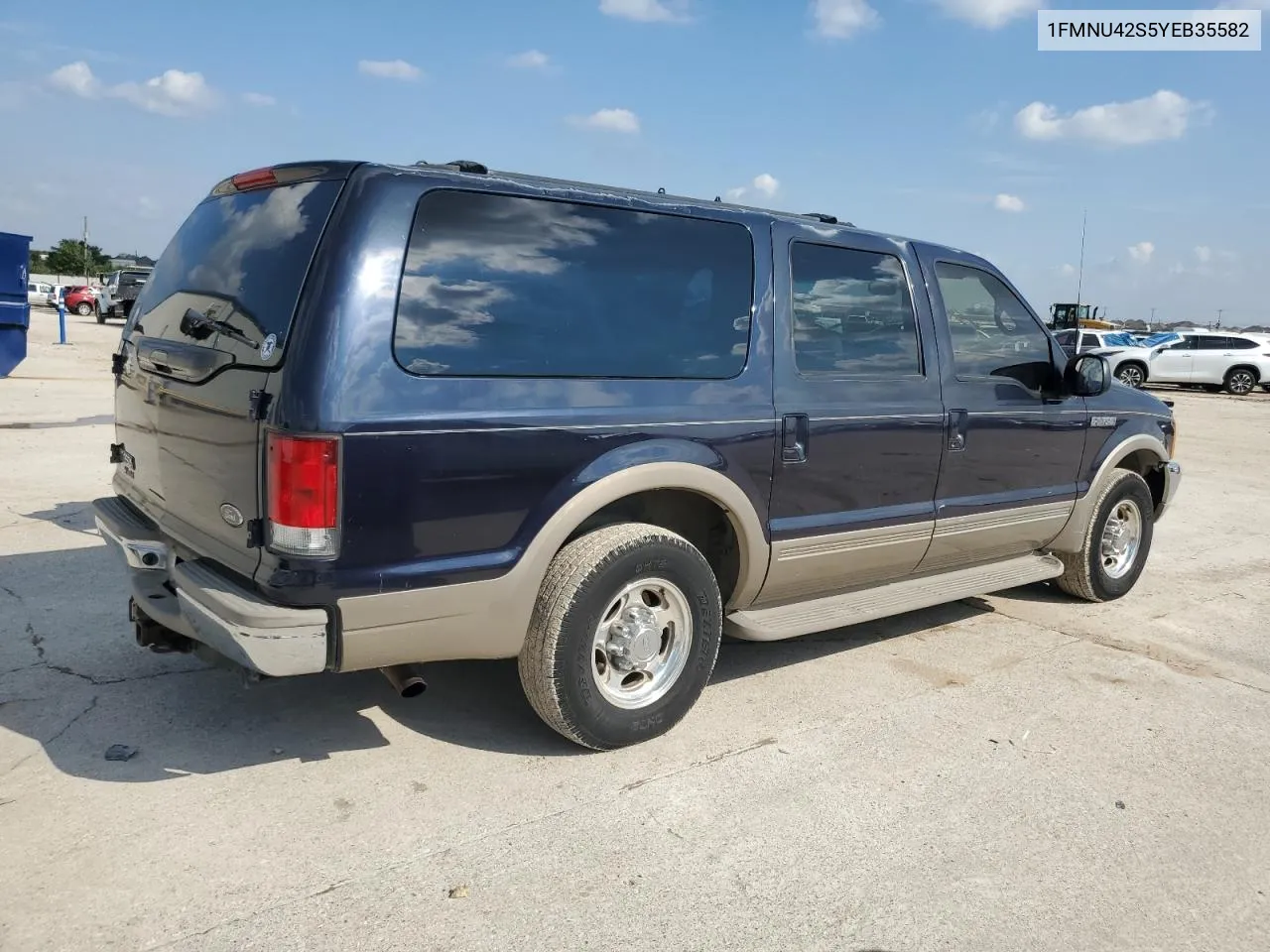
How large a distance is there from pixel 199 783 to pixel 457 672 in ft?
4.35

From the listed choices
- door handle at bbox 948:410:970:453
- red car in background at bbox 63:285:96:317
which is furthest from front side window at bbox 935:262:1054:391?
red car in background at bbox 63:285:96:317

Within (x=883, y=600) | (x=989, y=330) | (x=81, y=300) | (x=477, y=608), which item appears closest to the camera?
(x=477, y=608)

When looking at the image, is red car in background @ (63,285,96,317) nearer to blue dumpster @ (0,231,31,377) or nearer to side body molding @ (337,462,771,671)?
blue dumpster @ (0,231,31,377)

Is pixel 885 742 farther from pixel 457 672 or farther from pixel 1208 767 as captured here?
pixel 457 672

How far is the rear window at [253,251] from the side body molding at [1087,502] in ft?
14.2

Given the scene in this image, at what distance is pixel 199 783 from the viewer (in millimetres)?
3355

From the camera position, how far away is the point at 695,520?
13.5ft

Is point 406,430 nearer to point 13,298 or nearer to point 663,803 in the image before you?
point 663,803

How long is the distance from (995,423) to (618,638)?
7.84ft

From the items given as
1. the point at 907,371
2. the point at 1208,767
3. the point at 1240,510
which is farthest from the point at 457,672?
the point at 1240,510

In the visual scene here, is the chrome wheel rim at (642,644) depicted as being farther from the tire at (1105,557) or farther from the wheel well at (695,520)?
the tire at (1105,557)

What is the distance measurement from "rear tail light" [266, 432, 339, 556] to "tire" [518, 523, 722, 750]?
806 millimetres

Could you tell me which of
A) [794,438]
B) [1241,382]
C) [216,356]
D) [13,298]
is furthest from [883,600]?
[1241,382]

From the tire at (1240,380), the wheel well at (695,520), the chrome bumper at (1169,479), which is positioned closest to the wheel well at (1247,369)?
the tire at (1240,380)
